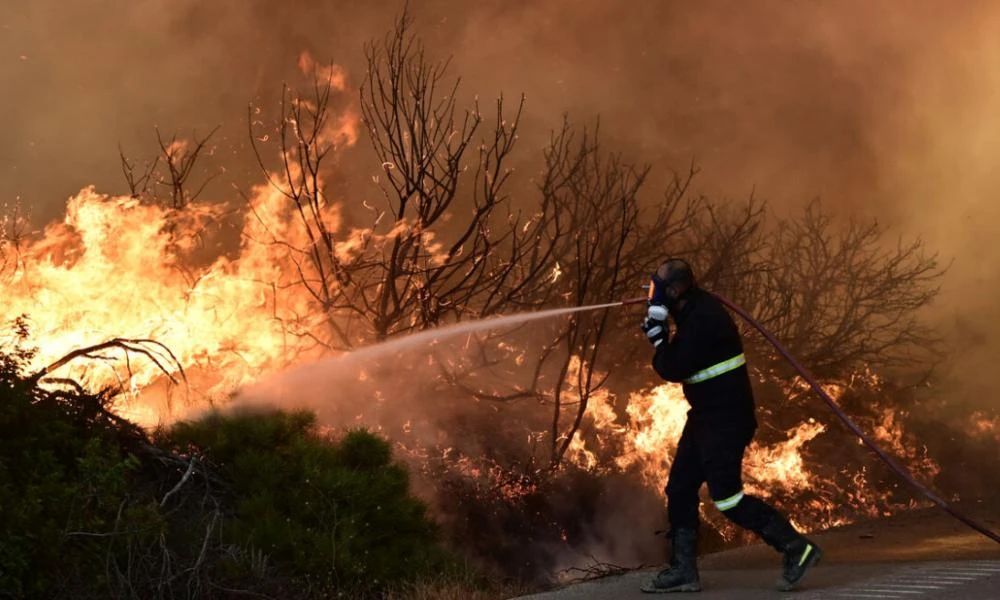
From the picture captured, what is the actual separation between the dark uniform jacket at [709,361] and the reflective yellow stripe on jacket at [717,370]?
0.06 feet

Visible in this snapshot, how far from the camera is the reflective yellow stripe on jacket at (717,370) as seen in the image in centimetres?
631

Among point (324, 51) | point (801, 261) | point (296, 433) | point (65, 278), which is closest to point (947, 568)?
point (296, 433)

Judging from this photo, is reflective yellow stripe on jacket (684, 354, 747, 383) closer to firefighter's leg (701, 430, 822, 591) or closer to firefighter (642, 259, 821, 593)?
firefighter (642, 259, 821, 593)

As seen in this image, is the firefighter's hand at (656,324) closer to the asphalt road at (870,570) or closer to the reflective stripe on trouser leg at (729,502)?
the reflective stripe on trouser leg at (729,502)

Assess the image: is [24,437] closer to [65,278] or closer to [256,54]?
[65,278]

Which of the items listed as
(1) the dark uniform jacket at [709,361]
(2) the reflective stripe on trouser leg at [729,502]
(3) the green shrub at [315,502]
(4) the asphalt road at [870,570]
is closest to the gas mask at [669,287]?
(1) the dark uniform jacket at [709,361]

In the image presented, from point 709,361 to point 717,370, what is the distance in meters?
0.06

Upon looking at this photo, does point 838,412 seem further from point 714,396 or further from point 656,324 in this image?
point 656,324

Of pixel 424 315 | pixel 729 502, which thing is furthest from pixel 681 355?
pixel 424 315

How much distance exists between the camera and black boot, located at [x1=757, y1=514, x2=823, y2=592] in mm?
6215

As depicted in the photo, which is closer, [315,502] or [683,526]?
[683,526]

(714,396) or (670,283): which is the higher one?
(670,283)

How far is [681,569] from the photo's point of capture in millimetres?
6535

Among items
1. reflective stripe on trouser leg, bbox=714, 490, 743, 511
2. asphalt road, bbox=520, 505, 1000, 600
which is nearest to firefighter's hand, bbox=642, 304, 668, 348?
reflective stripe on trouser leg, bbox=714, 490, 743, 511
